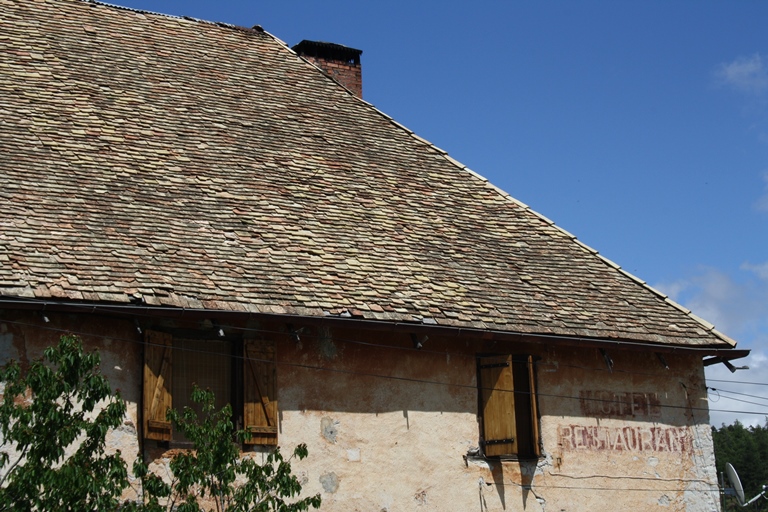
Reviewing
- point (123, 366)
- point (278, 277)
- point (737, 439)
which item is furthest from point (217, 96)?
point (737, 439)

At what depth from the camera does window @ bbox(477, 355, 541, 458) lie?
13133mm

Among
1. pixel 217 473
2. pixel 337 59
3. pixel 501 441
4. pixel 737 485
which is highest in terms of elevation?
pixel 337 59

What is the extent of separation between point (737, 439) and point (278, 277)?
63731mm

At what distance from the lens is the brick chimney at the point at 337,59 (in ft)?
62.2

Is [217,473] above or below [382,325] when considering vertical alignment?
below

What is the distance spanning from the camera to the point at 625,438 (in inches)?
555

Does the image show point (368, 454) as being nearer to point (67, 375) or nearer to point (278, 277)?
point (278, 277)

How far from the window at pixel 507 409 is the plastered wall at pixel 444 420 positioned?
141 mm

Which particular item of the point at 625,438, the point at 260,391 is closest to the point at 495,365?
the point at 625,438

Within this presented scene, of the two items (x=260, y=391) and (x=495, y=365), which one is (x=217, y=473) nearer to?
(x=260, y=391)

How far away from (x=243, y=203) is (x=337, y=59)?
626 cm

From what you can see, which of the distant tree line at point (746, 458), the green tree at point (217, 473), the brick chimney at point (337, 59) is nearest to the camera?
the green tree at point (217, 473)

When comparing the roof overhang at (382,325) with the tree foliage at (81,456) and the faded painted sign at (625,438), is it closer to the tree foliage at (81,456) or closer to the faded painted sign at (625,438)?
the faded painted sign at (625,438)

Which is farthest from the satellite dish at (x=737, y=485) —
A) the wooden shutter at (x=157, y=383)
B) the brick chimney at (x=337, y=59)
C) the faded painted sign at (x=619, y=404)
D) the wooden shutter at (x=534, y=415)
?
the brick chimney at (x=337, y=59)
